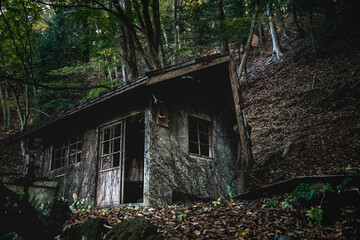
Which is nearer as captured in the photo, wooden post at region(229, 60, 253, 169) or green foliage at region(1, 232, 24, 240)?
green foliage at region(1, 232, 24, 240)

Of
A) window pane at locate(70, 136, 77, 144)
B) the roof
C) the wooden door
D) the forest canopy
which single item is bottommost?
the wooden door

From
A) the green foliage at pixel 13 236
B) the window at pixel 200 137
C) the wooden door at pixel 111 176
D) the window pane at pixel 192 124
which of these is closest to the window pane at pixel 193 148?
the window at pixel 200 137

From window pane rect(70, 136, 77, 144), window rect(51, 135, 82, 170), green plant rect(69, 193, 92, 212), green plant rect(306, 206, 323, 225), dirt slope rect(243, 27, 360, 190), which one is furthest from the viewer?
window pane rect(70, 136, 77, 144)

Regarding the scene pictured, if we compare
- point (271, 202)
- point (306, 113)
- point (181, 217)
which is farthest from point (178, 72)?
point (306, 113)

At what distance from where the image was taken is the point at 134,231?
11.9 ft

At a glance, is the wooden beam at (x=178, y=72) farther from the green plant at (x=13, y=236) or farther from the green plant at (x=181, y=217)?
the green plant at (x=13, y=236)

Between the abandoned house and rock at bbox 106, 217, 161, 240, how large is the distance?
202 centimetres

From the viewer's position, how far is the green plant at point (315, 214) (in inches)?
128

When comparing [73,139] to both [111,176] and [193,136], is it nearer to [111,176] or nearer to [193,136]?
[111,176]

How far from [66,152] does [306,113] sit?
10.3 m

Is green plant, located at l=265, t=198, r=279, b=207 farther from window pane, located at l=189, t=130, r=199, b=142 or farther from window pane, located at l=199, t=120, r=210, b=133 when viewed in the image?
window pane, located at l=199, t=120, r=210, b=133

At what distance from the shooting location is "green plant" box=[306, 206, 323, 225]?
10.7ft

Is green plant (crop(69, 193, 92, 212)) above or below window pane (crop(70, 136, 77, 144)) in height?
below

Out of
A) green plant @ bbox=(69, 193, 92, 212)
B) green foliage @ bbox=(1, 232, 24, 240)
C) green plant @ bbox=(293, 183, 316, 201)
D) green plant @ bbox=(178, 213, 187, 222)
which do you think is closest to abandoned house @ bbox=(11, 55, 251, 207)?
green plant @ bbox=(69, 193, 92, 212)
